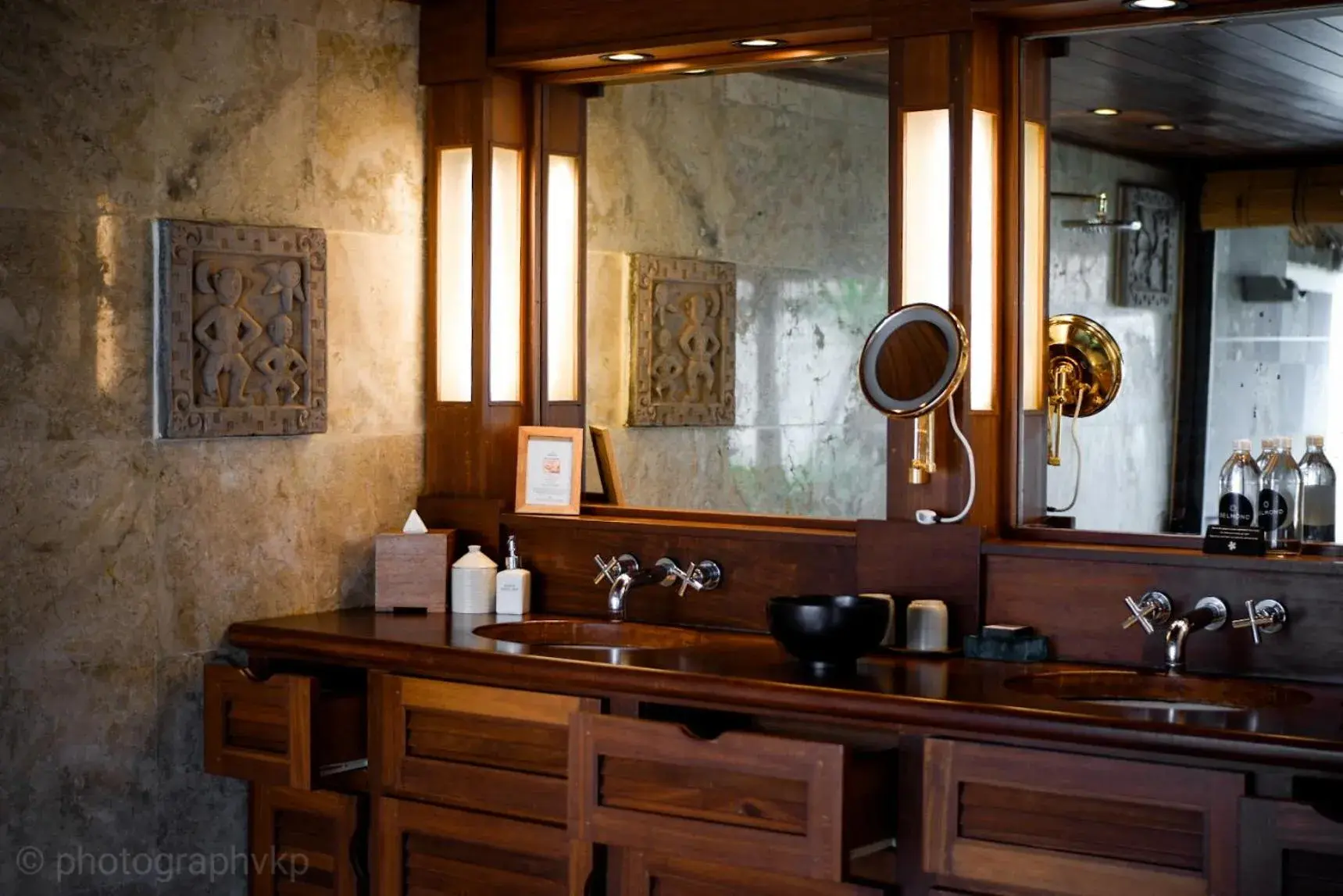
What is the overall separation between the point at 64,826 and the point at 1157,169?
234 centimetres

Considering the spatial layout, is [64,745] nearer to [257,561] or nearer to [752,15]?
[257,561]

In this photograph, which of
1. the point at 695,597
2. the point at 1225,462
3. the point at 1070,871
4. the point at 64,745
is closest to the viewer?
the point at 1070,871

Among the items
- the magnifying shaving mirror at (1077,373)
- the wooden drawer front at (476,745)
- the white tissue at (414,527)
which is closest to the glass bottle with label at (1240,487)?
the magnifying shaving mirror at (1077,373)

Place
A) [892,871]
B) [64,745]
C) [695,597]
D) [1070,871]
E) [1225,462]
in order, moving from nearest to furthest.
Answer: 1. [1070,871]
2. [892,871]
3. [1225,462]
4. [64,745]
5. [695,597]

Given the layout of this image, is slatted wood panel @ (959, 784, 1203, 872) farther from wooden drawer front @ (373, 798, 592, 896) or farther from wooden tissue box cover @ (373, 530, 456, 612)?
wooden tissue box cover @ (373, 530, 456, 612)

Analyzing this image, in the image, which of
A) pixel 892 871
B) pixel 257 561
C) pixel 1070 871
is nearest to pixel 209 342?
pixel 257 561

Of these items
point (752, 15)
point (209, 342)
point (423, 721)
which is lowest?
point (423, 721)

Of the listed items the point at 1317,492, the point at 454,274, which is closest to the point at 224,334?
the point at 454,274

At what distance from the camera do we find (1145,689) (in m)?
2.85

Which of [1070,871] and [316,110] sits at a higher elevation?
[316,110]

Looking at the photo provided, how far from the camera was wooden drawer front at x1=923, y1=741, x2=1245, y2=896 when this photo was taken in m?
2.38

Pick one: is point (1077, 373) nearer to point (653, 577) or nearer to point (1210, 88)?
point (1210, 88)

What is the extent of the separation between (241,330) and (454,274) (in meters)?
0.54

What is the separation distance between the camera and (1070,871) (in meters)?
2.49
